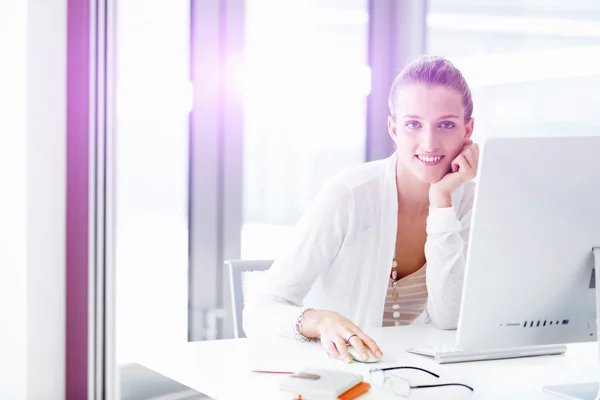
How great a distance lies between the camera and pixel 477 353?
1539 millimetres

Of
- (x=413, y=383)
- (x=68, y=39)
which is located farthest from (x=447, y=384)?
(x=68, y=39)

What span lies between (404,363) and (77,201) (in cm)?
183

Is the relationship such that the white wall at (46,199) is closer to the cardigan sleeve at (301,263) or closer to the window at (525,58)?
the cardigan sleeve at (301,263)

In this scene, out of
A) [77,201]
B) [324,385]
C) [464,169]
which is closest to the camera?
[324,385]

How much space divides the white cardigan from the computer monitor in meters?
0.57

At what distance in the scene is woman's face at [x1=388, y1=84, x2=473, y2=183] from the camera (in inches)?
82.5

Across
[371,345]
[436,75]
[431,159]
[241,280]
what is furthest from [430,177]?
[371,345]

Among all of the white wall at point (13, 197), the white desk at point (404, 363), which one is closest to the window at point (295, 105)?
the white wall at point (13, 197)

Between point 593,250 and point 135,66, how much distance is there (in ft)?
8.82

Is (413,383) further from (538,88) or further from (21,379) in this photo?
(538,88)

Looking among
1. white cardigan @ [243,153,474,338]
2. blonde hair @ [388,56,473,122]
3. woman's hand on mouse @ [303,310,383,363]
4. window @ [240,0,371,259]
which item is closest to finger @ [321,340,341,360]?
woman's hand on mouse @ [303,310,383,363]

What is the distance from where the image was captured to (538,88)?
3.49 m

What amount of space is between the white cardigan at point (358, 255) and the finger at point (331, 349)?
29 centimetres

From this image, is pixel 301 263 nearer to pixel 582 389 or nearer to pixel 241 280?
pixel 241 280
